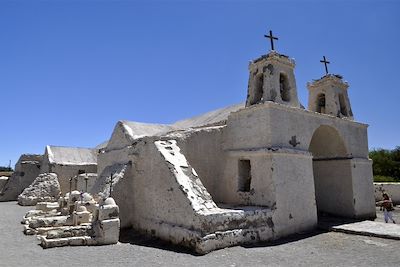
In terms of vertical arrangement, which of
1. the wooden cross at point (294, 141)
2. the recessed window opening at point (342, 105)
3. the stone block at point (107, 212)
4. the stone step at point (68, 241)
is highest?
the recessed window opening at point (342, 105)

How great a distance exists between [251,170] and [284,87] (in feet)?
12.8

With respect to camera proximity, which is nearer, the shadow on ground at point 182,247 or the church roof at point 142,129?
the shadow on ground at point 182,247

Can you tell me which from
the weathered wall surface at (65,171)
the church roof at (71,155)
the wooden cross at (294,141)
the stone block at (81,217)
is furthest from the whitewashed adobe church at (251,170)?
the church roof at (71,155)

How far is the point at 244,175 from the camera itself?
38.9 ft

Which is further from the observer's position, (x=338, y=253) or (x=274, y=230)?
(x=274, y=230)

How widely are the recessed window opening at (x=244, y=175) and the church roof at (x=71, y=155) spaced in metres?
16.2

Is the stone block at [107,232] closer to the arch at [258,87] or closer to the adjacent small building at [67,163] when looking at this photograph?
the arch at [258,87]

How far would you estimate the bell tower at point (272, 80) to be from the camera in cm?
1182

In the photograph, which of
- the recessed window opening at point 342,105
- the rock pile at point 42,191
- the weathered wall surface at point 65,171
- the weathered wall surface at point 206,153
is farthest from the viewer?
the weathered wall surface at point 65,171

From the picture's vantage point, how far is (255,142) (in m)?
11.1

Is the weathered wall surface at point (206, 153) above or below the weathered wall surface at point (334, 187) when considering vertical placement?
above

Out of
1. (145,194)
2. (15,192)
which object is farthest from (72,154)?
(145,194)

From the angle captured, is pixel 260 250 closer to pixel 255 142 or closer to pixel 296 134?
pixel 255 142

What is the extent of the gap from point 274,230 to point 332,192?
548 cm
